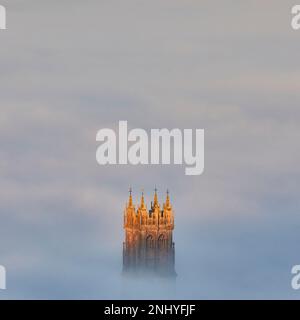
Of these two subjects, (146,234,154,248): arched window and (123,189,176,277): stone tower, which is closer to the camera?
(123,189,176,277): stone tower

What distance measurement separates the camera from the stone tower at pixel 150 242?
604 ft

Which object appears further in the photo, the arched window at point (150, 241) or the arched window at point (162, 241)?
the arched window at point (150, 241)

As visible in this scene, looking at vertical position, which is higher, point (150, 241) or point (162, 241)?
point (150, 241)

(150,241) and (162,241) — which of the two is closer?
(162,241)

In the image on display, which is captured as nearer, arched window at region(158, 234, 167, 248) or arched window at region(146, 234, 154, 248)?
arched window at region(158, 234, 167, 248)

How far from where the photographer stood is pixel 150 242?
191 m

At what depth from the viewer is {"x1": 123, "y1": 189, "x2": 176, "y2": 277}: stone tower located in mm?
184250
